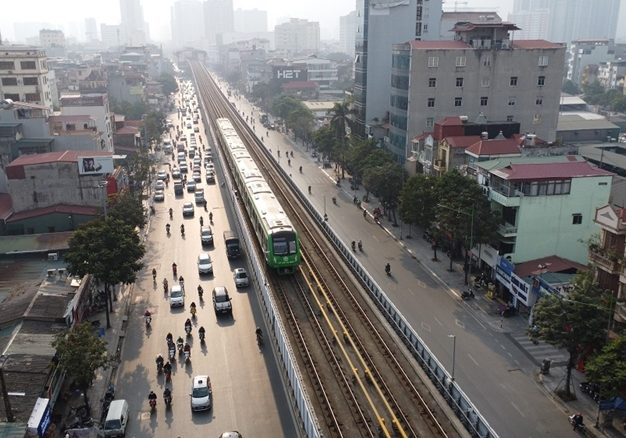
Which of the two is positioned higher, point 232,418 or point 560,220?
point 560,220

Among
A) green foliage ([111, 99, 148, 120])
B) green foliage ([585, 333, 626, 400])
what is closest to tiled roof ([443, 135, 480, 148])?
green foliage ([585, 333, 626, 400])

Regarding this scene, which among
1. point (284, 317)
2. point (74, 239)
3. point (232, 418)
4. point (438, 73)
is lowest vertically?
point (232, 418)

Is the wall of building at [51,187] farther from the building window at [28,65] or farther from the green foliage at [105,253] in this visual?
the building window at [28,65]

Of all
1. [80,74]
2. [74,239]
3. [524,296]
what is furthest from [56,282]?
[80,74]

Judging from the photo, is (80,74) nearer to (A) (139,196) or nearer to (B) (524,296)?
(A) (139,196)

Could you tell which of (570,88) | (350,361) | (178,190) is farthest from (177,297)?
(570,88)

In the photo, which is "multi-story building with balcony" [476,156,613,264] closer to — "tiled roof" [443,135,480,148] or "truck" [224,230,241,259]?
"tiled roof" [443,135,480,148]
